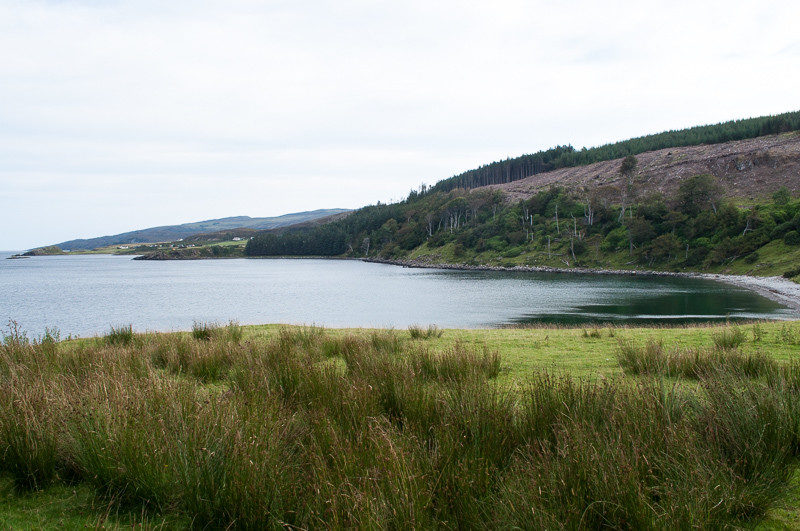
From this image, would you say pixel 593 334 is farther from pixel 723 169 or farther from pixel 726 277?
pixel 723 169

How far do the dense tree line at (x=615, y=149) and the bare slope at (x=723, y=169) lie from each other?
5147mm

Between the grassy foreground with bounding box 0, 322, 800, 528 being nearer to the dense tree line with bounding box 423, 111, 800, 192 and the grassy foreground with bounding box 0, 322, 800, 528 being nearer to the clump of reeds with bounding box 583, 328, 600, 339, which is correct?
the clump of reeds with bounding box 583, 328, 600, 339

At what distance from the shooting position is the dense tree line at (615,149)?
104m

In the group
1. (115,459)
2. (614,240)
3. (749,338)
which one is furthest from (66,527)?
(614,240)

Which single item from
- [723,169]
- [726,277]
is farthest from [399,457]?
→ [723,169]

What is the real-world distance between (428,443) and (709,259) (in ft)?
219

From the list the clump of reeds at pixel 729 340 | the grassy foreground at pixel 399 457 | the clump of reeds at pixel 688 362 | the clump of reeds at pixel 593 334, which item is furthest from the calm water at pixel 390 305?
the grassy foreground at pixel 399 457

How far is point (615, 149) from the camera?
137 m

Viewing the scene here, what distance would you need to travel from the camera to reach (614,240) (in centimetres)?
7481

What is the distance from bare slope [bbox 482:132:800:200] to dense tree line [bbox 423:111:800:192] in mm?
5147

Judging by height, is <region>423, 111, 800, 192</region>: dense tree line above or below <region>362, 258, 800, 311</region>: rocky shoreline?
above

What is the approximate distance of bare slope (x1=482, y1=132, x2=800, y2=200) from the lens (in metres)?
78.2

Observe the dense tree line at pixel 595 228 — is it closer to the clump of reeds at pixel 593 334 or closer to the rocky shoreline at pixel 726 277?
the rocky shoreline at pixel 726 277

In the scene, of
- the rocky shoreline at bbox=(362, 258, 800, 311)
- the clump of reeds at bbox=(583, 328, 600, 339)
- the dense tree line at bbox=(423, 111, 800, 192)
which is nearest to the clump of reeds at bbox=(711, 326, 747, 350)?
the clump of reeds at bbox=(583, 328, 600, 339)
